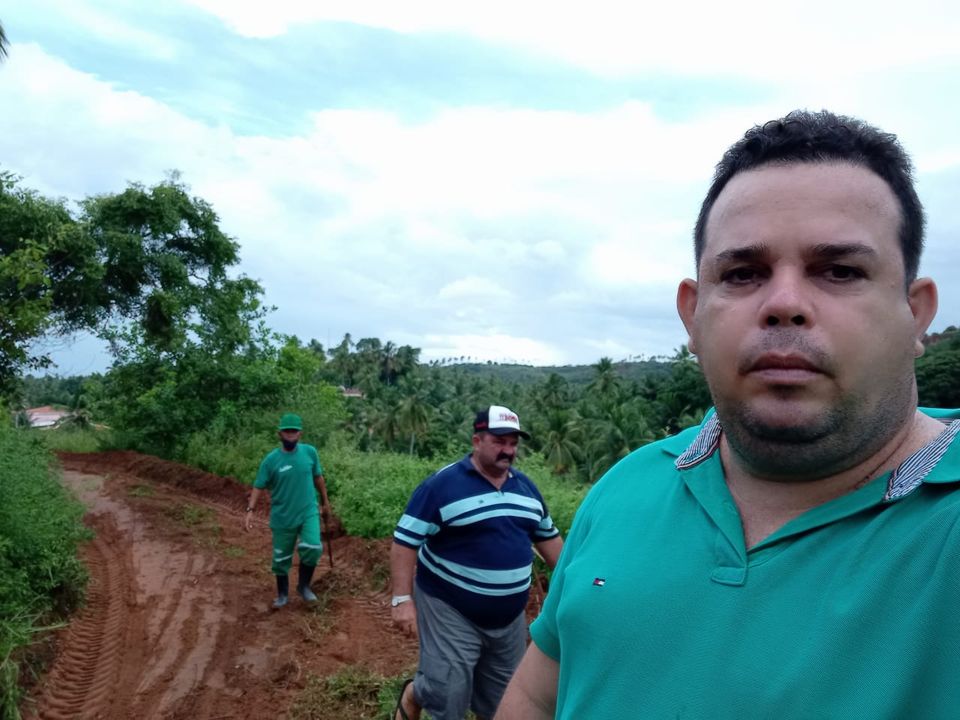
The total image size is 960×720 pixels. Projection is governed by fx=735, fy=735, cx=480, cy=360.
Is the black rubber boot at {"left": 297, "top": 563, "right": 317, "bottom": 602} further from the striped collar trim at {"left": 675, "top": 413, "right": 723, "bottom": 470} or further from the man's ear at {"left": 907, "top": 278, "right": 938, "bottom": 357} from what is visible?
the man's ear at {"left": 907, "top": 278, "right": 938, "bottom": 357}

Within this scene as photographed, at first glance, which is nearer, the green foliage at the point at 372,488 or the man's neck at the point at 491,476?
the man's neck at the point at 491,476

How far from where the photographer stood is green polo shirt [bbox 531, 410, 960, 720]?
0.94 meters

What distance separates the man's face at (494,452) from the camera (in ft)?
13.9

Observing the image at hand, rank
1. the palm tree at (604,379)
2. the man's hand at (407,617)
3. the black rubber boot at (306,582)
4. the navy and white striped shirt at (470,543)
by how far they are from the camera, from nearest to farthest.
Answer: the man's hand at (407,617) < the navy and white striped shirt at (470,543) < the black rubber boot at (306,582) < the palm tree at (604,379)

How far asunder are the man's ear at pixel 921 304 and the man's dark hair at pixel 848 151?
0.02 m

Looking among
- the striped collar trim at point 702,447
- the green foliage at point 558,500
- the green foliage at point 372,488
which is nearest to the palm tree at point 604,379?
the green foliage at point 372,488

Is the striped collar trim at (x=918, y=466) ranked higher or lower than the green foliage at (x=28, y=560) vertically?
higher

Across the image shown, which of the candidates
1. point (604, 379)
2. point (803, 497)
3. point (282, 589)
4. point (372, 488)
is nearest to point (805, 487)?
point (803, 497)

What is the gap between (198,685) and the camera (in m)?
5.66

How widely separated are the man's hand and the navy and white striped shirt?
0.23 m

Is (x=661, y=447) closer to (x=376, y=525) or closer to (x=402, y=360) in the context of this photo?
(x=376, y=525)

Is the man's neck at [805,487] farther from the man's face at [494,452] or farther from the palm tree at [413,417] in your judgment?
the palm tree at [413,417]

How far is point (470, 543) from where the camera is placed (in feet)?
13.5

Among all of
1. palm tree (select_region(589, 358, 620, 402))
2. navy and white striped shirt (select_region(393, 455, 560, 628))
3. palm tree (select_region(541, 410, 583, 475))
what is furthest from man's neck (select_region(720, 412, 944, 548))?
palm tree (select_region(589, 358, 620, 402))
